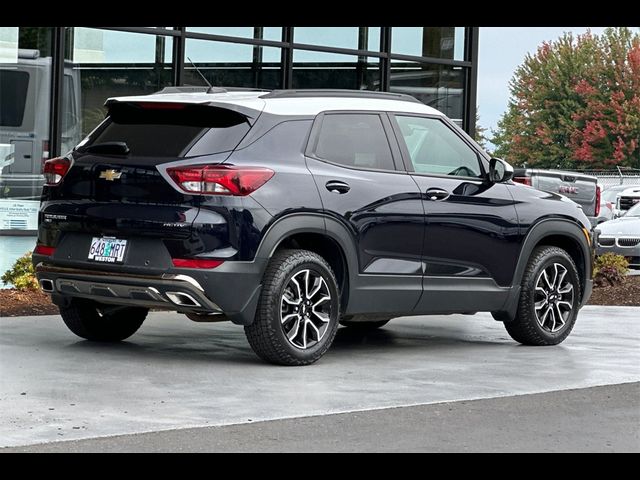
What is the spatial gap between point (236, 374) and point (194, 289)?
0.63m

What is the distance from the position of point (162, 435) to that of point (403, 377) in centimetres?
275

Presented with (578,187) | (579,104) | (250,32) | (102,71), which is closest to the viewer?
(102,71)

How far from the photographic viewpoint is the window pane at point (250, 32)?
16.8 meters

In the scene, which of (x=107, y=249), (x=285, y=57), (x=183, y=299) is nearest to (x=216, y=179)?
(x=183, y=299)

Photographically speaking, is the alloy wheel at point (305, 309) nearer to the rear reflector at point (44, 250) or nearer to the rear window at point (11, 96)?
the rear reflector at point (44, 250)

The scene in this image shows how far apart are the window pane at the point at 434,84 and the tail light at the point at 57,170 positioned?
957 centimetres

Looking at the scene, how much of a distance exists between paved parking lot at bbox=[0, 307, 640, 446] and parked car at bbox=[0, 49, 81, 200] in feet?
12.2

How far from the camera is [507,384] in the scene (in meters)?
9.04

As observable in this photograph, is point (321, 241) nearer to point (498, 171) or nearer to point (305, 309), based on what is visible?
point (305, 309)

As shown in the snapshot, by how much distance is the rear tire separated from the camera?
10.3 meters

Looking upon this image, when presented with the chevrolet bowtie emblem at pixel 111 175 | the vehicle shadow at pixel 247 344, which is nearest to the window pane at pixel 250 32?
the vehicle shadow at pixel 247 344

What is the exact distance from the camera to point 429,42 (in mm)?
19281

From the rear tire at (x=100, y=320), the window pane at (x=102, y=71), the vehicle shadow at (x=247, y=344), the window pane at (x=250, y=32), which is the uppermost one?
the window pane at (x=250, y=32)
